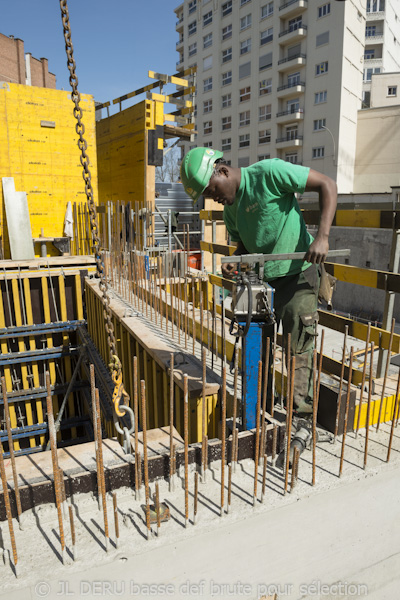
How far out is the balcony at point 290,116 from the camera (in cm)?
3609

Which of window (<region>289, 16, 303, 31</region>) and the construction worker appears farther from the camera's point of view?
window (<region>289, 16, 303, 31</region>)

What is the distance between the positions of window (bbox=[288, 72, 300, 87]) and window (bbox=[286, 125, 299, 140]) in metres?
3.44

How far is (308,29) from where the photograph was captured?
35.1 m

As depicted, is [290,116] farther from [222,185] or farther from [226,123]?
[222,185]

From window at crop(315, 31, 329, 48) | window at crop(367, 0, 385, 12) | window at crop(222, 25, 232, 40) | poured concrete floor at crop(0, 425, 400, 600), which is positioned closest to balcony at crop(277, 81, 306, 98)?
window at crop(315, 31, 329, 48)

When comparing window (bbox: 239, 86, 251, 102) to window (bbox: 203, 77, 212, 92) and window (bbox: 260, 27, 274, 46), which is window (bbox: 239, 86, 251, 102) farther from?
window (bbox: 203, 77, 212, 92)

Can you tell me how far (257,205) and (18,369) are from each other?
7.36 meters

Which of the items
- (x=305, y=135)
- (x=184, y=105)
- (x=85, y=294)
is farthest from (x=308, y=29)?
(x=85, y=294)

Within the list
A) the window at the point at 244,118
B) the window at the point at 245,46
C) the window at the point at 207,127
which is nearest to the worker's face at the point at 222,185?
the window at the point at 244,118

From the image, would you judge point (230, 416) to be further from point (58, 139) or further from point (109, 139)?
point (109, 139)

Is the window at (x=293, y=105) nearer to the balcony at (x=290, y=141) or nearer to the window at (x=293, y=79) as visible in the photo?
the window at (x=293, y=79)

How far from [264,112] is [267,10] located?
29.5 feet

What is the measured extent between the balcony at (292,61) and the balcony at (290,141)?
568 cm

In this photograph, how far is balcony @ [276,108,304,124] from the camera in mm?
36094
